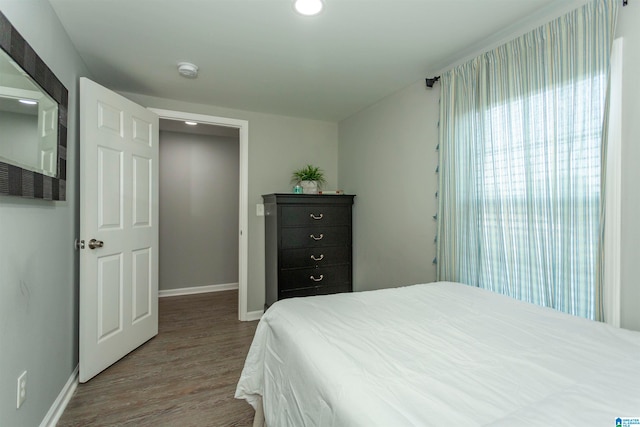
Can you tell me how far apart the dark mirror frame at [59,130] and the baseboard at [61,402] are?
3.92ft

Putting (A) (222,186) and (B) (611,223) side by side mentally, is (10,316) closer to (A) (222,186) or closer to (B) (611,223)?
(B) (611,223)

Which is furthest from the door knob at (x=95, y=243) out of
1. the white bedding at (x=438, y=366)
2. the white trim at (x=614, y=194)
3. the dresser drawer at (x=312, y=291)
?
the white trim at (x=614, y=194)

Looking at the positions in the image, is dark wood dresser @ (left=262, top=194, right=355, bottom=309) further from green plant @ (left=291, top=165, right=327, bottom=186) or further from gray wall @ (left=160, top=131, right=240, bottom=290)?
gray wall @ (left=160, top=131, right=240, bottom=290)

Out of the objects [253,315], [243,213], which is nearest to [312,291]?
[253,315]

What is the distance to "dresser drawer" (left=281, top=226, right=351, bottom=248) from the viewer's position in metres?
3.10

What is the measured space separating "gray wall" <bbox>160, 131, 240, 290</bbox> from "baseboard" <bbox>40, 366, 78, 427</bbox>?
230cm

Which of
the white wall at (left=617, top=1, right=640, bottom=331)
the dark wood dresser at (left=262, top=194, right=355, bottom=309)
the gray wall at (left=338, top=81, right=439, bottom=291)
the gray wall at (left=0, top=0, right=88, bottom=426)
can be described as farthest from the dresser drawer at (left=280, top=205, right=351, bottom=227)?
the white wall at (left=617, top=1, right=640, bottom=331)

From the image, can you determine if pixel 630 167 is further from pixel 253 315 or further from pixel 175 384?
pixel 253 315

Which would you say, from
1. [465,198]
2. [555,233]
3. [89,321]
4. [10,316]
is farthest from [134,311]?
[555,233]

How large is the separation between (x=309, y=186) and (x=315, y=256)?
0.81 meters

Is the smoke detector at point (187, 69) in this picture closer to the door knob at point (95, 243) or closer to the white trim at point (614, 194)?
the door knob at point (95, 243)

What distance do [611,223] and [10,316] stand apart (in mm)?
2750

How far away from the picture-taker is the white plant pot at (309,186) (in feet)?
11.3

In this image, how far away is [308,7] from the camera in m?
1.66
